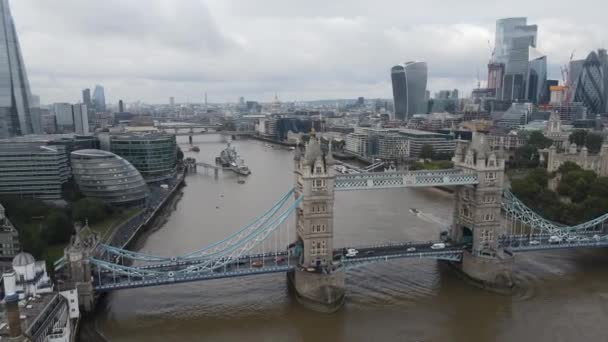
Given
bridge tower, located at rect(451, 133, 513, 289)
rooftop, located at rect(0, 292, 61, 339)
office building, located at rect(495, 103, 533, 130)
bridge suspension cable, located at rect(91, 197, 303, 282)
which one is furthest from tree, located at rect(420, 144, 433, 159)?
rooftop, located at rect(0, 292, 61, 339)

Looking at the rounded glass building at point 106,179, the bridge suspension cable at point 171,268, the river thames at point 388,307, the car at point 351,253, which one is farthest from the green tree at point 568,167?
the rounded glass building at point 106,179

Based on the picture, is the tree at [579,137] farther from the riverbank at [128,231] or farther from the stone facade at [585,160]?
the riverbank at [128,231]

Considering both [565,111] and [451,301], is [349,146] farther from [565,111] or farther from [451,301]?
[451,301]

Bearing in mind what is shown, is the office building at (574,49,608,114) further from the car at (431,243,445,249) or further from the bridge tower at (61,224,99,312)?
the bridge tower at (61,224,99,312)

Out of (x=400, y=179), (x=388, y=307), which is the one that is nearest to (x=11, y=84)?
(x=400, y=179)

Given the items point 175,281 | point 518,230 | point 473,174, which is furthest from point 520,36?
point 175,281

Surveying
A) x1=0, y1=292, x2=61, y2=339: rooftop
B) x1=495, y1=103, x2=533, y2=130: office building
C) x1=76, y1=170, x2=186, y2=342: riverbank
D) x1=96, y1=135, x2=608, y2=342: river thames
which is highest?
x1=495, y1=103, x2=533, y2=130: office building
